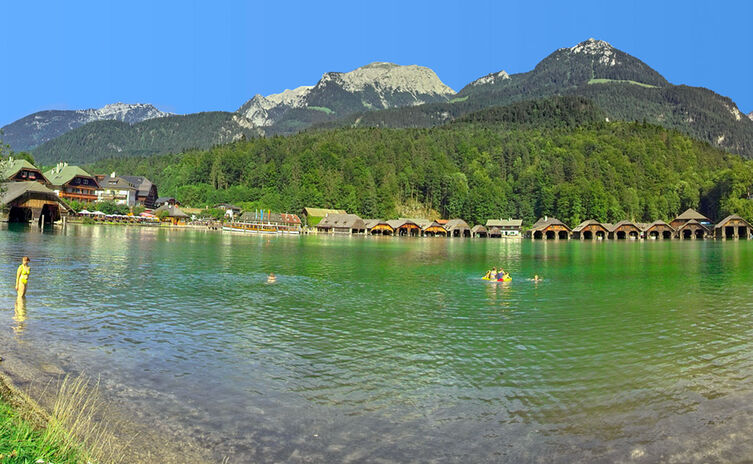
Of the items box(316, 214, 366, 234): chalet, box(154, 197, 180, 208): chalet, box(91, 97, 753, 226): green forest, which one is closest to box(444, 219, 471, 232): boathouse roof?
box(91, 97, 753, 226): green forest

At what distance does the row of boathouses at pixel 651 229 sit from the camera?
126188mm

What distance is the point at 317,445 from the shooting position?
27.0ft

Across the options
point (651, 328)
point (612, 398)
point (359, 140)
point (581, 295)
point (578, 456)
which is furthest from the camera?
point (359, 140)

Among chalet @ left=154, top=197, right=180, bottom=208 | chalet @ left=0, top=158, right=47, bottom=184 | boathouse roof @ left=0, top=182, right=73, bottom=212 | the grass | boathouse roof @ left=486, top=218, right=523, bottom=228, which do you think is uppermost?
chalet @ left=0, top=158, right=47, bottom=184

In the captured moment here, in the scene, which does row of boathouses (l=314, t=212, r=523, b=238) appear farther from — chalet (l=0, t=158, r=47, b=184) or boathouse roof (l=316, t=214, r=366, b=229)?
chalet (l=0, t=158, r=47, b=184)

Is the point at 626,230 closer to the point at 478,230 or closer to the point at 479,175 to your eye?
the point at 478,230

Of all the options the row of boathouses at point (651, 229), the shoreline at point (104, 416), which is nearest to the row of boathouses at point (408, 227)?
the row of boathouses at point (651, 229)

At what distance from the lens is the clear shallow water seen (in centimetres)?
863

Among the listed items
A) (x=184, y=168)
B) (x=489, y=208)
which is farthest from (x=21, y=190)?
(x=489, y=208)

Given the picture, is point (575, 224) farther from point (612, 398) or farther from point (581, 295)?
point (612, 398)

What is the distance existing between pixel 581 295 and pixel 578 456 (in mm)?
20393

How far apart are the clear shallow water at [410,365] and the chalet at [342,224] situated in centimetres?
10631

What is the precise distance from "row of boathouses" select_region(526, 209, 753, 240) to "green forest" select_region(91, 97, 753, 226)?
595 centimetres

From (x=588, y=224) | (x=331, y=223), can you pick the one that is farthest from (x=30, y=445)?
(x=588, y=224)
